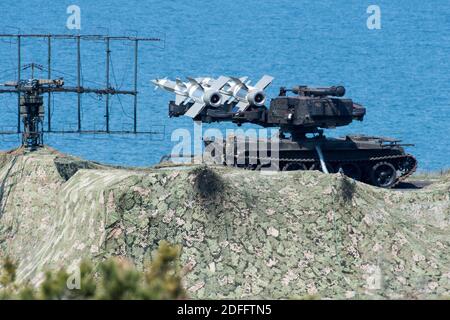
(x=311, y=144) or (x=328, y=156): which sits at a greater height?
(x=311, y=144)

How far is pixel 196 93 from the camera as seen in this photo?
166 feet

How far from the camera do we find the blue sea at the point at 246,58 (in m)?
90.7

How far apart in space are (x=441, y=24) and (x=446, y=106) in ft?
101

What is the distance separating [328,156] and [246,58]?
5937 cm

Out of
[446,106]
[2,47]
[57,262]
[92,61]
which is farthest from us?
[2,47]

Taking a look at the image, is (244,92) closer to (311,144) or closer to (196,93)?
(196,93)

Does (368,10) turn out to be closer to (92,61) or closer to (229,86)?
(92,61)

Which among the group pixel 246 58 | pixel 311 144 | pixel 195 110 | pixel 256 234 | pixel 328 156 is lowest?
pixel 256 234

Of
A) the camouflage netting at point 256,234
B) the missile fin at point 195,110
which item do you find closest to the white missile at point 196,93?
the missile fin at point 195,110

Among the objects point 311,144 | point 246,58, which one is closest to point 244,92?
point 311,144

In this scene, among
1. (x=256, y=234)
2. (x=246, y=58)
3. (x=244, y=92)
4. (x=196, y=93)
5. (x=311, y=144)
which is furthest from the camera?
(x=246, y=58)

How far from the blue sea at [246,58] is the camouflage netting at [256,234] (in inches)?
1867
